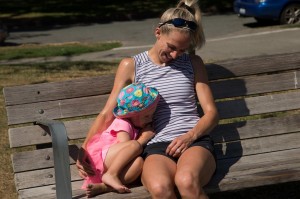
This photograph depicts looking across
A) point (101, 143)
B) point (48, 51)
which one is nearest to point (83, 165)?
point (101, 143)

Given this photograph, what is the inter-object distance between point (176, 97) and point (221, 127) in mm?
546

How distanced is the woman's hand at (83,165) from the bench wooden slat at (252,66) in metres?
1.12

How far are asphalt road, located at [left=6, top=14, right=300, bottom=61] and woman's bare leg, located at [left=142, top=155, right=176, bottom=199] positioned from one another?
6.56m

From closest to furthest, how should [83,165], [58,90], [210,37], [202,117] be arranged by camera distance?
1. [83,165]
2. [202,117]
3. [58,90]
4. [210,37]

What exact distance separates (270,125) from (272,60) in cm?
45

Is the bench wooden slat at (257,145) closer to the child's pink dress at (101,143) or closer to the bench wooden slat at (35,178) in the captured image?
the child's pink dress at (101,143)

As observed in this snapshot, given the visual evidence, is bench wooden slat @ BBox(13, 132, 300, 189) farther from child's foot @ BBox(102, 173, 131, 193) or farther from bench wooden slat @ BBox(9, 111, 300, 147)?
child's foot @ BBox(102, 173, 131, 193)

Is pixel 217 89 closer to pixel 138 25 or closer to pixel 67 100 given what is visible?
pixel 67 100

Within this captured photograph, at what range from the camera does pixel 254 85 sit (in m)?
4.83

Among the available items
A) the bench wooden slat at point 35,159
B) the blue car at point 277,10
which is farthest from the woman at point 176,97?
the blue car at point 277,10

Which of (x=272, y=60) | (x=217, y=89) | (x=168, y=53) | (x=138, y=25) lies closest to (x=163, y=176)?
(x=168, y=53)

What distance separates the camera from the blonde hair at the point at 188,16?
4.22 metres

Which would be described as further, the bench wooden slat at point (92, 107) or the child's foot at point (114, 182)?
the bench wooden slat at point (92, 107)

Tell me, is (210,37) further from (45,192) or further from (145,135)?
(45,192)
